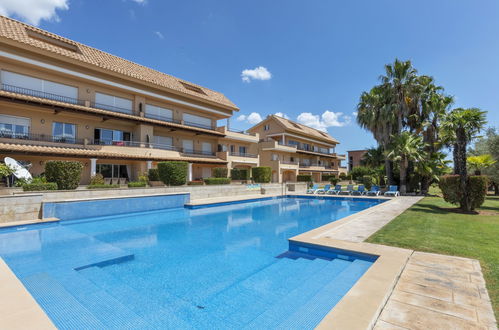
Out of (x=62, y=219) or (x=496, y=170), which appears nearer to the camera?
(x=62, y=219)

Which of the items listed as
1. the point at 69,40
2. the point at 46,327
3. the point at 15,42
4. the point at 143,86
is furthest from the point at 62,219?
the point at 69,40

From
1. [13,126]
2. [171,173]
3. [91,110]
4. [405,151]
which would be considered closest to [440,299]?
[171,173]

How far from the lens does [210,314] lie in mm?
4203

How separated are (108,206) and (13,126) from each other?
11.1 metres

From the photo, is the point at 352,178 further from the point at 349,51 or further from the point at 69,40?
the point at 69,40

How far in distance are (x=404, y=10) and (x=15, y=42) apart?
25704mm

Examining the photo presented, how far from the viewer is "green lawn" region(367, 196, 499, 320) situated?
4.89 metres

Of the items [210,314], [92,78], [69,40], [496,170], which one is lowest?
[210,314]

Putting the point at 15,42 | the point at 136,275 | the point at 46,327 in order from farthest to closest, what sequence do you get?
the point at 15,42
the point at 136,275
the point at 46,327

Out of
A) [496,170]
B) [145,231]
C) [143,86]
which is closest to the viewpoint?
[145,231]

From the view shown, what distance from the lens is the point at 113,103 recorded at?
73.8 ft

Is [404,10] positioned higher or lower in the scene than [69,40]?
lower

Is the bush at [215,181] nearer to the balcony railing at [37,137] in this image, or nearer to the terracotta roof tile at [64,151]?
the terracotta roof tile at [64,151]

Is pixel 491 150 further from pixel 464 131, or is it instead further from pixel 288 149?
pixel 288 149
